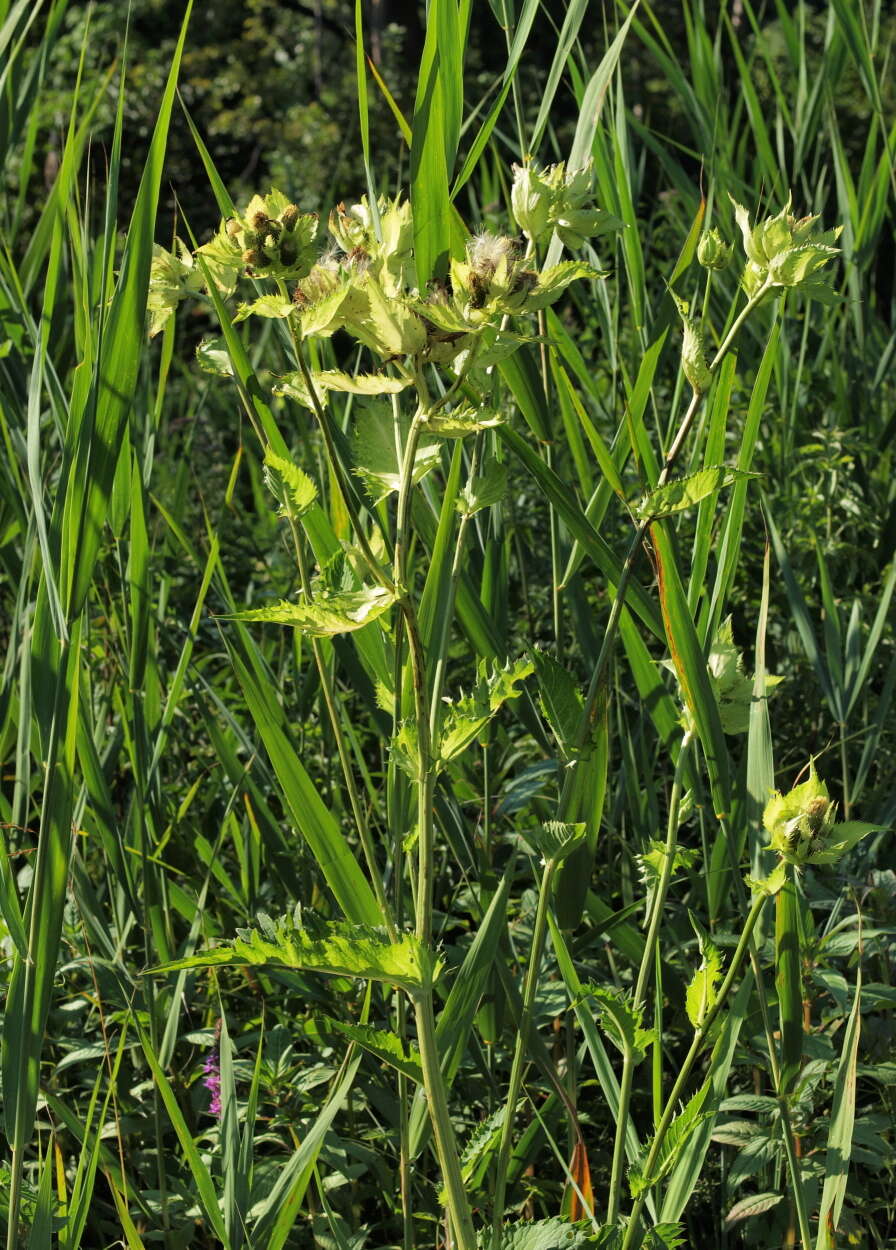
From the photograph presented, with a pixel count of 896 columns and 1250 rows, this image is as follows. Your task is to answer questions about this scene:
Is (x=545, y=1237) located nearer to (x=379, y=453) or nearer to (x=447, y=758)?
(x=447, y=758)

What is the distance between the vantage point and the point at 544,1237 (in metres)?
0.70

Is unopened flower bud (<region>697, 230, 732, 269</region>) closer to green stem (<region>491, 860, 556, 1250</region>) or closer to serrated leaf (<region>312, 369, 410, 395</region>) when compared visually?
serrated leaf (<region>312, 369, 410, 395</region>)

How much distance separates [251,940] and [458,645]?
0.80 m

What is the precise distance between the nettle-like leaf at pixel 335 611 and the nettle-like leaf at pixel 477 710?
0.24 ft

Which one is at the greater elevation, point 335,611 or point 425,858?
point 335,611

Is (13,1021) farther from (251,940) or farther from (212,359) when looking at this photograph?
(212,359)

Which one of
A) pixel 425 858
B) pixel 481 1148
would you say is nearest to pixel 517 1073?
pixel 481 1148

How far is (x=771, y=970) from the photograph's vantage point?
1.05 m

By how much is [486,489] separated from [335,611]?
6.0 inches

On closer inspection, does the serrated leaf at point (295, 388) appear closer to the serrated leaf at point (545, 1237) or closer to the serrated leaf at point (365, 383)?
the serrated leaf at point (365, 383)

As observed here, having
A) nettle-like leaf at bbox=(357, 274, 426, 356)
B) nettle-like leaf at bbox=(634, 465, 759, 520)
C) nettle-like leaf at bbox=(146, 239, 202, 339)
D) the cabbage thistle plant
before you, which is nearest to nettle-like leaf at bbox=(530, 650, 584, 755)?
the cabbage thistle plant

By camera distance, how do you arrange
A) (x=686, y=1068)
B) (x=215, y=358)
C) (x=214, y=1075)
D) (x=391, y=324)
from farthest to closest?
(x=214, y=1075), (x=215, y=358), (x=686, y=1068), (x=391, y=324)

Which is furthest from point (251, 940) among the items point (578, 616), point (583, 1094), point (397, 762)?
point (583, 1094)

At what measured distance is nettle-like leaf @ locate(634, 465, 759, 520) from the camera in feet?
2.19
